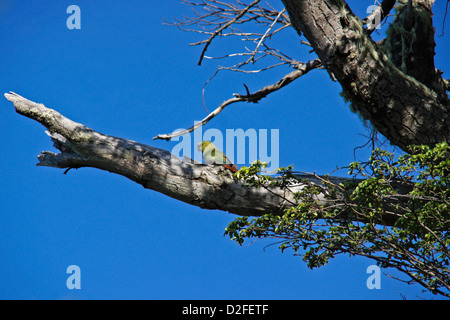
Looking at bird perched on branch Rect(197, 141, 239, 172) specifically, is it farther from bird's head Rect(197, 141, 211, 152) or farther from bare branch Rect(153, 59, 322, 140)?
bare branch Rect(153, 59, 322, 140)

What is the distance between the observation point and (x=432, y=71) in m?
5.04

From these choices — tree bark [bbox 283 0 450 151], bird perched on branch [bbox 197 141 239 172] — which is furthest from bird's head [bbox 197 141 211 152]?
tree bark [bbox 283 0 450 151]

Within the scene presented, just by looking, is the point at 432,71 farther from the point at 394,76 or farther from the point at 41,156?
the point at 41,156

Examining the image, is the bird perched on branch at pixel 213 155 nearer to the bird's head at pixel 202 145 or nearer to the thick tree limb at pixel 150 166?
the bird's head at pixel 202 145

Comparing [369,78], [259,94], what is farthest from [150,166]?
[369,78]

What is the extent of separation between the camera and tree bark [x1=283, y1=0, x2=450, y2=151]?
3.82m

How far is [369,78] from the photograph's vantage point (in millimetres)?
3932

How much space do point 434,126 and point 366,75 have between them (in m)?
0.85

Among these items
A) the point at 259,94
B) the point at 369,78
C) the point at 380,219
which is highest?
the point at 259,94

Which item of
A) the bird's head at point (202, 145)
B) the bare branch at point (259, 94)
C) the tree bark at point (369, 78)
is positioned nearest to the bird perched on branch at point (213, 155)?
the bird's head at point (202, 145)

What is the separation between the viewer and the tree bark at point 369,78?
3.82 meters

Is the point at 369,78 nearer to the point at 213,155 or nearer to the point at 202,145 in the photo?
the point at 213,155
